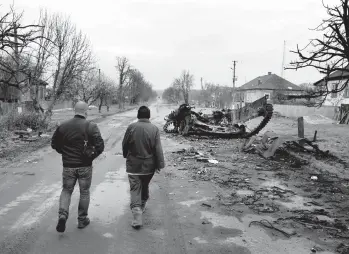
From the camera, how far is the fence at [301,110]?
1511 inches

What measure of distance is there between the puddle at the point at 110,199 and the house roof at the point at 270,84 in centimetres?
7127

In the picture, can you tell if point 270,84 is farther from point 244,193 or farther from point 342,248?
point 342,248

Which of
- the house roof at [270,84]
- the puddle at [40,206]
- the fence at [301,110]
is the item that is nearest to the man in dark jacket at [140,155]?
the puddle at [40,206]

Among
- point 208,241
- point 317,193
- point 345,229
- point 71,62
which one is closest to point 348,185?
point 317,193

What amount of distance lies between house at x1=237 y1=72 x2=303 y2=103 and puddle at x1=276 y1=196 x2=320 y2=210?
68766mm

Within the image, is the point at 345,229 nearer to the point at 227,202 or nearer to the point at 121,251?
the point at 227,202

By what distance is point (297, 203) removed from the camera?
659cm

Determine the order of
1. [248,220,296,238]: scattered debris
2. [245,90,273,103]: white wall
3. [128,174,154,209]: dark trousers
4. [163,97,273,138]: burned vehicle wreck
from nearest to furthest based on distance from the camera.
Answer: [248,220,296,238]: scattered debris → [128,174,154,209]: dark trousers → [163,97,273,138]: burned vehicle wreck → [245,90,273,103]: white wall

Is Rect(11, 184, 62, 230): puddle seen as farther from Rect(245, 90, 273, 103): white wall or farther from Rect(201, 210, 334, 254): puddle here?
Rect(245, 90, 273, 103): white wall

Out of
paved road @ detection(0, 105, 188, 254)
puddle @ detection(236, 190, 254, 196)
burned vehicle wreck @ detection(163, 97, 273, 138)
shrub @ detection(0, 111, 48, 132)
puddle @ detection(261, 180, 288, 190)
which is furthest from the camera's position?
shrub @ detection(0, 111, 48, 132)

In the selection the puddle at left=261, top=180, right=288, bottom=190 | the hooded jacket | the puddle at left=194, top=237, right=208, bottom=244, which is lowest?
the puddle at left=261, top=180, right=288, bottom=190

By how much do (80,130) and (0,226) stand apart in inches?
73.9

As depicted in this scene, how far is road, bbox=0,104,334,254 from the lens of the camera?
4.26m

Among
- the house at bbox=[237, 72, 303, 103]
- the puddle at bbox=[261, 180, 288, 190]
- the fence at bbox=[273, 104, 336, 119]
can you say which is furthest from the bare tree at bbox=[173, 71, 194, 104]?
the puddle at bbox=[261, 180, 288, 190]
